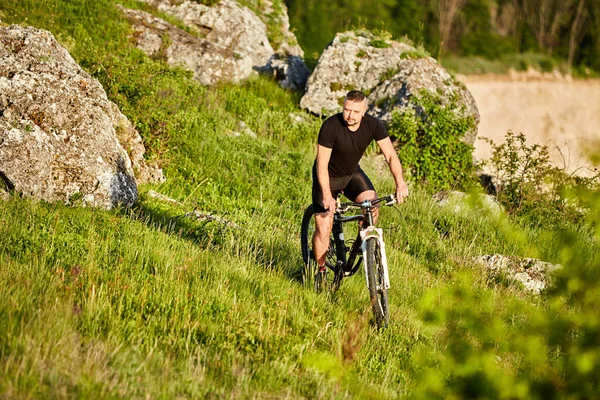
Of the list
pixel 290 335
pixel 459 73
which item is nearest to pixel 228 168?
pixel 290 335

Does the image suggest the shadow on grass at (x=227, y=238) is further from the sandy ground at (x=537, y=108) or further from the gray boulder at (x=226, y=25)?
the sandy ground at (x=537, y=108)

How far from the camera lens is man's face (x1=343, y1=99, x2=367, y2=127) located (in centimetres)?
556

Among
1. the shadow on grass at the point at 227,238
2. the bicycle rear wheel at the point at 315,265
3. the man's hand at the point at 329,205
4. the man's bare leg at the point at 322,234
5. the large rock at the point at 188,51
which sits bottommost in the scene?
the shadow on grass at the point at 227,238

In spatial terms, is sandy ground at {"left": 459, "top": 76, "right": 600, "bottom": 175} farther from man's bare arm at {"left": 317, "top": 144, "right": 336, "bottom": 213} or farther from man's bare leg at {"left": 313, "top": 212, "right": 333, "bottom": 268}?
man's bare arm at {"left": 317, "top": 144, "right": 336, "bottom": 213}

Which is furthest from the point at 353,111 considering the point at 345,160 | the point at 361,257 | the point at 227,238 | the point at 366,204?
the point at 227,238

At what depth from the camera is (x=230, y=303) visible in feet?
16.7

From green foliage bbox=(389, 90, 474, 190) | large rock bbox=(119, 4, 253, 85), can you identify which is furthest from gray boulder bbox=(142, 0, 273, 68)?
green foliage bbox=(389, 90, 474, 190)

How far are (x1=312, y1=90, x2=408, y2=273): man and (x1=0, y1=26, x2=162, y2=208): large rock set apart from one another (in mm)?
2924

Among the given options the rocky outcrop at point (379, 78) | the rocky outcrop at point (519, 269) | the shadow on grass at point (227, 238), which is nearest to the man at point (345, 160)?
the shadow on grass at point (227, 238)

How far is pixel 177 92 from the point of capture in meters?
11.4

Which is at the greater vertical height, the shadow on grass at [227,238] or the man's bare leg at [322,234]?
the man's bare leg at [322,234]

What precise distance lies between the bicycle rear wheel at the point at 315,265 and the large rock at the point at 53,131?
8.04ft

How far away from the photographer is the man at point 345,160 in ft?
18.4

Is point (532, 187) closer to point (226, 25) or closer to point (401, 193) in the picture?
point (401, 193)
